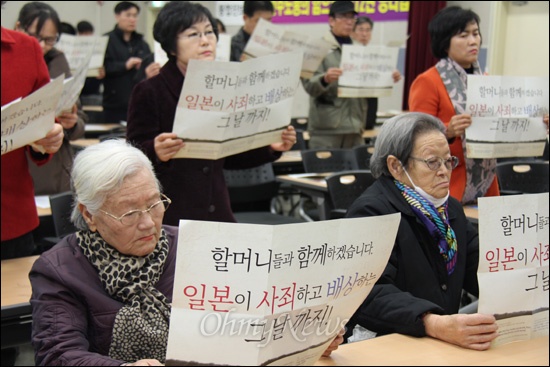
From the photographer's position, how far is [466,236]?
262 centimetres

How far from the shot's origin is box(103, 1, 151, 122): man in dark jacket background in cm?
768

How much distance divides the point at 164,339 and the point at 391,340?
2.00 feet

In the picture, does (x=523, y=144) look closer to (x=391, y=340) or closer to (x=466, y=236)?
(x=466, y=236)

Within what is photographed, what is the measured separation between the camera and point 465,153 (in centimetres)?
370

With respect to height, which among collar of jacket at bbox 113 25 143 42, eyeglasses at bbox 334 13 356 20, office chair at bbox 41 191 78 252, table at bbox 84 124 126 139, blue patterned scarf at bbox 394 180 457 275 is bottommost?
table at bbox 84 124 126 139

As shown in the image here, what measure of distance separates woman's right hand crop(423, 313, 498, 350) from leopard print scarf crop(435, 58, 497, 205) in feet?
5.76

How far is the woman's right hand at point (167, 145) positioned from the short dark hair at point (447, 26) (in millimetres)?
1604

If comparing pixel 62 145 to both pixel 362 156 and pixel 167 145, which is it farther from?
pixel 362 156

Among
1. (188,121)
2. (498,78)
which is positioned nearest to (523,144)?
(498,78)

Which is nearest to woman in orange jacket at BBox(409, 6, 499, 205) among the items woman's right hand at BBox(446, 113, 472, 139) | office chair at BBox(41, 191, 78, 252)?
woman's right hand at BBox(446, 113, 472, 139)

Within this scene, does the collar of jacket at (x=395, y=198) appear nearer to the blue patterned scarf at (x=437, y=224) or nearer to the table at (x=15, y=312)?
the blue patterned scarf at (x=437, y=224)

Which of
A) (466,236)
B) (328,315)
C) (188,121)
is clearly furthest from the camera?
(188,121)

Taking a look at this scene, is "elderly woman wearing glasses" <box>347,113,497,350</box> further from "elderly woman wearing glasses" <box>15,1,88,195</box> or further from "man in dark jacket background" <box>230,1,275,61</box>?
"man in dark jacket background" <box>230,1,275,61</box>

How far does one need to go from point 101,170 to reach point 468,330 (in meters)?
1.05
